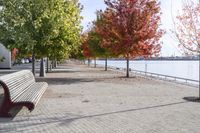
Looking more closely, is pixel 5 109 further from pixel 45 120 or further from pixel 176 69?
pixel 176 69

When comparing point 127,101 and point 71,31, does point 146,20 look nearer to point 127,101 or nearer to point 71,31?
point 71,31

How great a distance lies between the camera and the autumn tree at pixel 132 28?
31.5m

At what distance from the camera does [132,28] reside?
31.7m

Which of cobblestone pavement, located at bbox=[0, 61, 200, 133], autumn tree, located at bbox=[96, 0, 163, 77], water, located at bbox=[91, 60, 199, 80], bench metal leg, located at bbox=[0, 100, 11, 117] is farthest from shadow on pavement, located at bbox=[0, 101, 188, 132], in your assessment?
water, located at bbox=[91, 60, 199, 80]

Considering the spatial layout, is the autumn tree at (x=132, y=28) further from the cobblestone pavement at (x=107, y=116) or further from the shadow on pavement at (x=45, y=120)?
the shadow on pavement at (x=45, y=120)

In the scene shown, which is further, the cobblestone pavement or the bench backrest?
the bench backrest

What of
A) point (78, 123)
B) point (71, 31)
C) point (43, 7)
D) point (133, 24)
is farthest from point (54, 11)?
point (78, 123)

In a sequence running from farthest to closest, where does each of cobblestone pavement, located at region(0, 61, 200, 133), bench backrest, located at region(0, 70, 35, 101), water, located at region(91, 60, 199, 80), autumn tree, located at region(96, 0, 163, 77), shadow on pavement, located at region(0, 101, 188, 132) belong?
water, located at region(91, 60, 199, 80), autumn tree, located at region(96, 0, 163, 77), bench backrest, located at region(0, 70, 35, 101), shadow on pavement, located at region(0, 101, 188, 132), cobblestone pavement, located at region(0, 61, 200, 133)

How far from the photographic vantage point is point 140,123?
34.7 ft

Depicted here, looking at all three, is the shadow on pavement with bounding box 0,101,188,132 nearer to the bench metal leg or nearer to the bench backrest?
the bench metal leg

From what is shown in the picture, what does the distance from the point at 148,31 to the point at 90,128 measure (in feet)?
73.6

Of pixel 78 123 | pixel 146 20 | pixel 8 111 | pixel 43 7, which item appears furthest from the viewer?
pixel 146 20

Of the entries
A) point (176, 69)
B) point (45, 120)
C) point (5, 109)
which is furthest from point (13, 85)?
point (176, 69)

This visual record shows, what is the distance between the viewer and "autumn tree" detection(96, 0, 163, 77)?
31.5 metres
